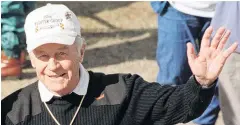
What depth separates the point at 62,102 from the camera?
256 cm

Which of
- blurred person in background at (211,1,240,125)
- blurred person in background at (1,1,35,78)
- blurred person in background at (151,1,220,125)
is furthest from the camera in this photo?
blurred person in background at (1,1,35,78)

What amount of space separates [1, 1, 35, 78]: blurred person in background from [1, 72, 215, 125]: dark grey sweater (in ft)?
6.81

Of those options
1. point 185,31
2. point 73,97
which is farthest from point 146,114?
point 185,31

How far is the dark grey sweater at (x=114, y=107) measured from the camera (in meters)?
2.57

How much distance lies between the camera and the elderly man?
245 centimetres

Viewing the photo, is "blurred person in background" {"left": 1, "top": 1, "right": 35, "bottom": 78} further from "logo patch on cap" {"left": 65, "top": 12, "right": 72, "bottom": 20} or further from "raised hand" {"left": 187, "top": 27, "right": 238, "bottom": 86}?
"raised hand" {"left": 187, "top": 27, "right": 238, "bottom": 86}

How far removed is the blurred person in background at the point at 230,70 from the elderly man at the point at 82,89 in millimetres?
583

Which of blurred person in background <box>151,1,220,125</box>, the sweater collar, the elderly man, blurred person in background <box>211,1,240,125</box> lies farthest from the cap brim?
blurred person in background <box>151,1,220,125</box>

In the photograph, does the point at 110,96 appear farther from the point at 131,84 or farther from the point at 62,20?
the point at 62,20

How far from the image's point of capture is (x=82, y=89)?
2578mm

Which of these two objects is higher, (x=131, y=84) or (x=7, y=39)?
(x=131, y=84)

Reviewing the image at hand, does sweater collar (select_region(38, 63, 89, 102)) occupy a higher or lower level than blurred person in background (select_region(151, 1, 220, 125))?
higher

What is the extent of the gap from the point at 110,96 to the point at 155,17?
3.39 m

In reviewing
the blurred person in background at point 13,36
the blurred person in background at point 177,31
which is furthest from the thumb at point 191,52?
the blurred person in background at point 13,36
